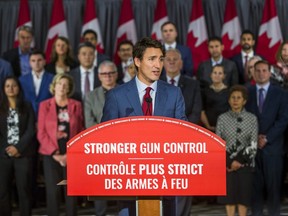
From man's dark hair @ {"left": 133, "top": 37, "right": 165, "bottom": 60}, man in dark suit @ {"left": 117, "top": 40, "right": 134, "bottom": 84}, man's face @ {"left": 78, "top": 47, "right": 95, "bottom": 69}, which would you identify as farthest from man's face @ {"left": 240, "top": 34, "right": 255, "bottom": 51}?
man's dark hair @ {"left": 133, "top": 37, "right": 165, "bottom": 60}

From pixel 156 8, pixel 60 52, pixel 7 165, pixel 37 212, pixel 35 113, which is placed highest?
pixel 156 8

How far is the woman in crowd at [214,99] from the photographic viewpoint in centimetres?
705

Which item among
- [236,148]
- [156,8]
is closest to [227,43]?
[156,8]

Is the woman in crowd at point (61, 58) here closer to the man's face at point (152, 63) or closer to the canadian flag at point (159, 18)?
the canadian flag at point (159, 18)

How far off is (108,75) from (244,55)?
5.82ft

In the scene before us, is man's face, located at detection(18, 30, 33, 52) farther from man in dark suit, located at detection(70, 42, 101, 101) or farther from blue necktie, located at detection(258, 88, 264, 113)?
blue necktie, located at detection(258, 88, 264, 113)

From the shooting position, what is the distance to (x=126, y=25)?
878 cm

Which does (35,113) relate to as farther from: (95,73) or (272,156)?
(272,156)

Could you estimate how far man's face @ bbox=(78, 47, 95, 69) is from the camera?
717cm

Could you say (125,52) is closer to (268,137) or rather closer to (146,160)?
(268,137)

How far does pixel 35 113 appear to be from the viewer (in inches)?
278

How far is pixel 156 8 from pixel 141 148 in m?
5.94

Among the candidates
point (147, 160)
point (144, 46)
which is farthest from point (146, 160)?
point (144, 46)

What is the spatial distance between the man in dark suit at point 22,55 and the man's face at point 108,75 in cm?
131
